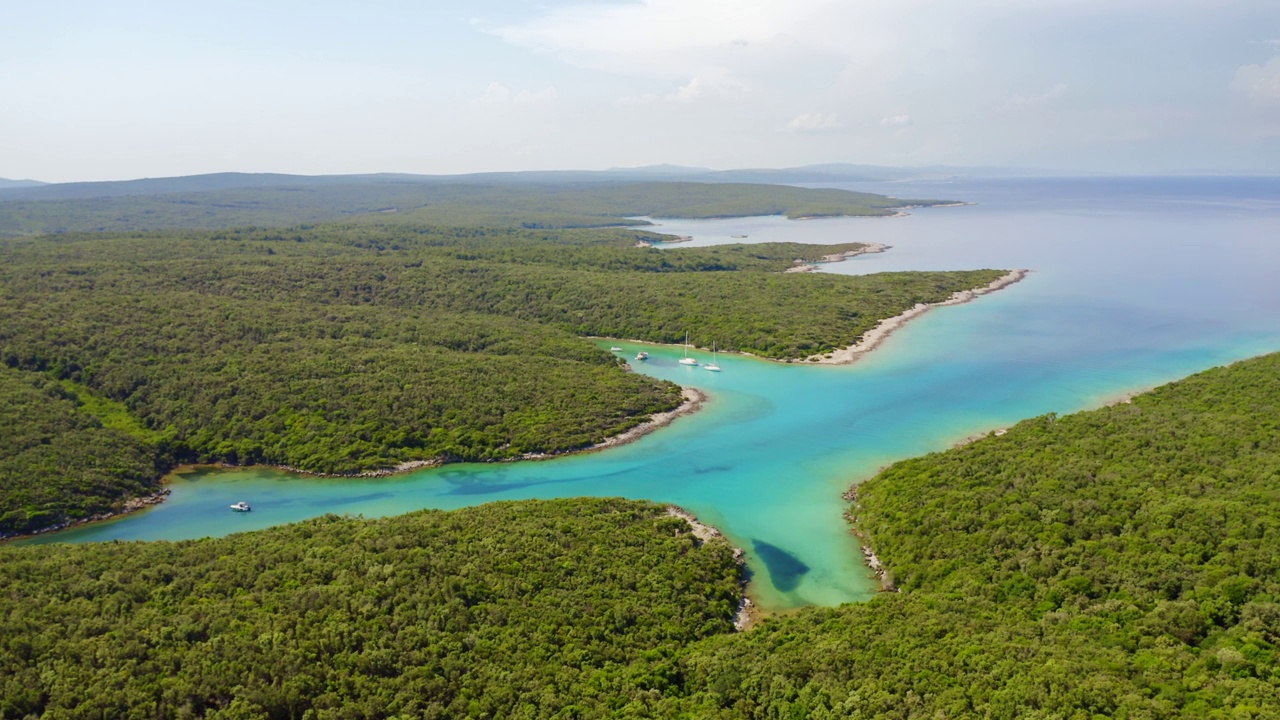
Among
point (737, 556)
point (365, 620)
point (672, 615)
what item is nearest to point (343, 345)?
point (365, 620)

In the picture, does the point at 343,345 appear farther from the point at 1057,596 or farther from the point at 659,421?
the point at 1057,596

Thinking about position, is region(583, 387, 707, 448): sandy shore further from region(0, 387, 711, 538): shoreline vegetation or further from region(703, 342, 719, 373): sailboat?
region(703, 342, 719, 373): sailboat

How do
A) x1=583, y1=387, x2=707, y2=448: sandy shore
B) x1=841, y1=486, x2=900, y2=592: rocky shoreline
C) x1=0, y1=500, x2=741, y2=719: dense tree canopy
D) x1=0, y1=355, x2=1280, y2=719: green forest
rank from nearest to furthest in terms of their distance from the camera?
x1=0, y1=355, x2=1280, y2=719: green forest → x1=0, y1=500, x2=741, y2=719: dense tree canopy → x1=841, y1=486, x2=900, y2=592: rocky shoreline → x1=583, y1=387, x2=707, y2=448: sandy shore

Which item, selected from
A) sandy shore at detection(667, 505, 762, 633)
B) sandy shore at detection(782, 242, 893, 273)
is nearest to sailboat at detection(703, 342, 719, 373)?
sandy shore at detection(667, 505, 762, 633)

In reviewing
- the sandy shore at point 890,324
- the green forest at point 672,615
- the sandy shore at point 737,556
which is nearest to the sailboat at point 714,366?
the sandy shore at point 890,324

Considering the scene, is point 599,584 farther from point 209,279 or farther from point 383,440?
point 209,279

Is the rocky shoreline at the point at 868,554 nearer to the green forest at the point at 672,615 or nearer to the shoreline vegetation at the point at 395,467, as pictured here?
the green forest at the point at 672,615
